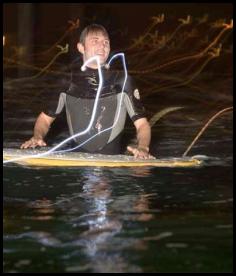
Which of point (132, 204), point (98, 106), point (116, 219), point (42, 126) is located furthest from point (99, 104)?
point (116, 219)

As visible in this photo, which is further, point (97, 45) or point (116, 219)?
point (97, 45)

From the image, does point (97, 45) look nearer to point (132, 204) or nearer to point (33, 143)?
point (33, 143)

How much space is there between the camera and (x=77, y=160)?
7.66 m

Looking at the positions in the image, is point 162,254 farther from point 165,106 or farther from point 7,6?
point 7,6

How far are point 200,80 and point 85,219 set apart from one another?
1342cm

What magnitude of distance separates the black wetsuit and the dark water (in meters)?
0.51

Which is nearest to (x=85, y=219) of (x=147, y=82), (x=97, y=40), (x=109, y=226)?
(x=109, y=226)

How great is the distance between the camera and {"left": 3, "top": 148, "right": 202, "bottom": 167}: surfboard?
7629 mm

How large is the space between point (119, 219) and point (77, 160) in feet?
7.43

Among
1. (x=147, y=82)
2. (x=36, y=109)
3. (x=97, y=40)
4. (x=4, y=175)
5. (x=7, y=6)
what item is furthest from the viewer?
(x=7, y=6)

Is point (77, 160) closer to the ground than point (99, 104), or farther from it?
closer to the ground

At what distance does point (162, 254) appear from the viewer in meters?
4.63

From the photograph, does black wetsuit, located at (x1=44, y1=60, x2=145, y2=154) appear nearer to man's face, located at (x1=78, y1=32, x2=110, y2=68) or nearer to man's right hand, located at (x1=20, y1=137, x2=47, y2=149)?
man's face, located at (x1=78, y1=32, x2=110, y2=68)

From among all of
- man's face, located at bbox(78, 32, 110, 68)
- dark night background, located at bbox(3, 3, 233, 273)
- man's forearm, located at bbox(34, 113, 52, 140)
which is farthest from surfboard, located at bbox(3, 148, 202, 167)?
man's face, located at bbox(78, 32, 110, 68)
